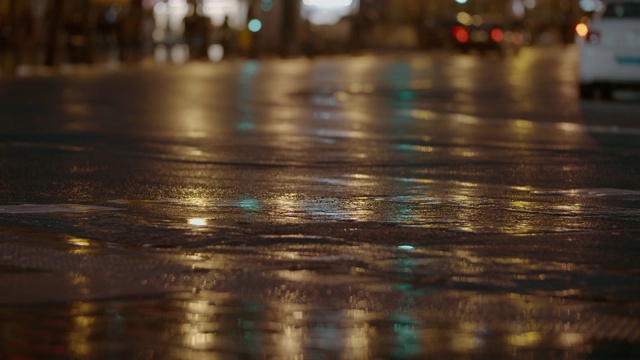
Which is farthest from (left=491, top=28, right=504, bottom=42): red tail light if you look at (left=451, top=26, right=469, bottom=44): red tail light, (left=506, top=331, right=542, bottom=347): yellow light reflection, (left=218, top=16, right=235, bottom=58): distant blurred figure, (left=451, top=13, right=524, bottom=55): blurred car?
(left=506, top=331, right=542, bottom=347): yellow light reflection

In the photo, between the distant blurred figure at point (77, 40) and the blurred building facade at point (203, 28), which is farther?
the distant blurred figure at point (77, 40)

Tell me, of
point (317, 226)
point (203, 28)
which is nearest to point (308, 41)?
point (203, 28)

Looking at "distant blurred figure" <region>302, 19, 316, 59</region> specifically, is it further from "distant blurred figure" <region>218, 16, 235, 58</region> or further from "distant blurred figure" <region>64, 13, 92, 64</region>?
"distant blurred figure" <region>64, 13, 92, 64</region>

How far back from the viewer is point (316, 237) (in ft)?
29.4

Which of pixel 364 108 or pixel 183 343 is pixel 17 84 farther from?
pixel 183 343

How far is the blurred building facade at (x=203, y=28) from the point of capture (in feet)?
126

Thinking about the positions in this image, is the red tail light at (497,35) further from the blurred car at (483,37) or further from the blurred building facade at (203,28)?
the blurred building facade at (203,28)

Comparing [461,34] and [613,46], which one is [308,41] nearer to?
[461,34]

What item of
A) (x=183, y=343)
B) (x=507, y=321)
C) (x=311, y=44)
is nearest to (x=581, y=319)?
(x=507, y=321)

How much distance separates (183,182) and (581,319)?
5.86 metres

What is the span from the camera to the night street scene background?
20.7 ft

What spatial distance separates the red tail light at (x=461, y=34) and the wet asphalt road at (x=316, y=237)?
39.4 metres

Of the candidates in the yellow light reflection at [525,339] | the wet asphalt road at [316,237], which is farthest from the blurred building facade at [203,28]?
the yellow light reflection at [525,339]

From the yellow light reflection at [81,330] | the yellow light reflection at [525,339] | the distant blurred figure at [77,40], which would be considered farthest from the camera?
the distant blurred figure at [77,40]
